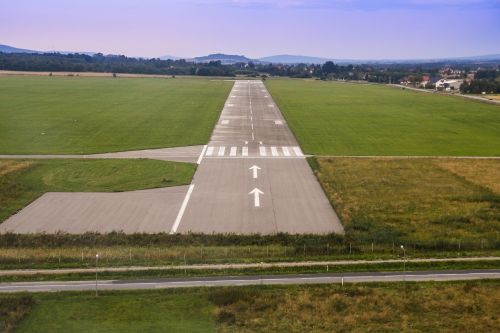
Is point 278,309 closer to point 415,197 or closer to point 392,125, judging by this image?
point 415,197

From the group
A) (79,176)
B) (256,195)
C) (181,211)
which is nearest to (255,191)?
(256,195)

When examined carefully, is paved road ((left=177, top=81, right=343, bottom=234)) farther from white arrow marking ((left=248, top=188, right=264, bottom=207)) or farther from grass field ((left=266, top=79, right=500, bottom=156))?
grass field ((left=266, top=79, right=500, bottom=156))

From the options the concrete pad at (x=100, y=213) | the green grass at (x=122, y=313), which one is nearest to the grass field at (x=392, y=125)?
the concrete pad at (x=100, y=213)

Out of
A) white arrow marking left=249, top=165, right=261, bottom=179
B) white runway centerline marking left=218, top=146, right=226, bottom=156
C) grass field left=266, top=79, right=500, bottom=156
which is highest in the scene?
white runway centerline marking left=218, top=146, right=226, bottom=156

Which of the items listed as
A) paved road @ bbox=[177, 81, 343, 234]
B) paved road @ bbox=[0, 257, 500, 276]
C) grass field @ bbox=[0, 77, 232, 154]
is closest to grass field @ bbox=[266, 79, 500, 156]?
paved road @ bbox=[177, 81, 343, 234]

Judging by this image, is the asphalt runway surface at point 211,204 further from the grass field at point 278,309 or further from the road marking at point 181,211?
the grass field at point 278,309

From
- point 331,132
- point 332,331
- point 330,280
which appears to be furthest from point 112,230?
point 331,132
